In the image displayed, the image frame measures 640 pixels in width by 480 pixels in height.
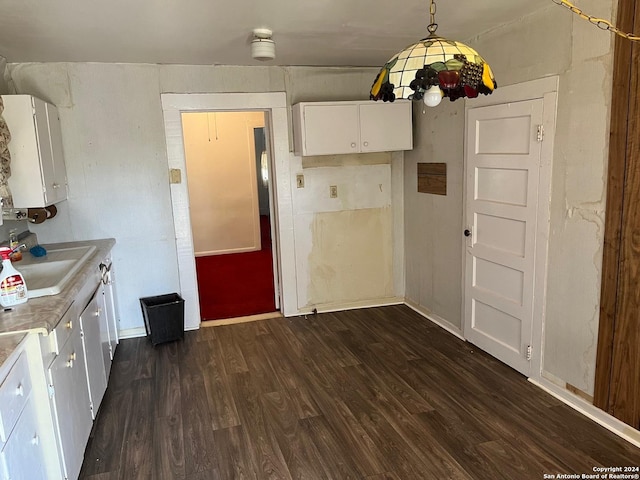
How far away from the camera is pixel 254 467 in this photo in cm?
240

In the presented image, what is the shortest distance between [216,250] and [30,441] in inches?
221

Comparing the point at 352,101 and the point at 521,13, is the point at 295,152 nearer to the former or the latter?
the point at 352,101

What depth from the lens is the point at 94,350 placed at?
112 inches

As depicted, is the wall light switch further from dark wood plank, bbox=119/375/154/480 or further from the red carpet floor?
dark wood plank, bbox=119/375/154/480

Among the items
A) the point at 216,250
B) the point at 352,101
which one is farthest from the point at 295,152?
the point at 216,250

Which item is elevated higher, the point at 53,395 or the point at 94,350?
the point at 53,395

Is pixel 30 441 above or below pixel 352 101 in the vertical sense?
below

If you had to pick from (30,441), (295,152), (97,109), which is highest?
(97,109)

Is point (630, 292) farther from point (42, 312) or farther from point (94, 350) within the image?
point (94, 350)

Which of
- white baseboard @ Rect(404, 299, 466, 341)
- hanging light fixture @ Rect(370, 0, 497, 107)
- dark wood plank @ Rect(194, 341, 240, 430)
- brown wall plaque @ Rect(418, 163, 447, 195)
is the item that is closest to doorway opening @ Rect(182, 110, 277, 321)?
white baseboard @ Rect(404, 299, 466, 341)

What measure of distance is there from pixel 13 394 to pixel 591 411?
2.82 metres

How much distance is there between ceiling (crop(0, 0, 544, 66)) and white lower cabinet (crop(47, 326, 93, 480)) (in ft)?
5.56

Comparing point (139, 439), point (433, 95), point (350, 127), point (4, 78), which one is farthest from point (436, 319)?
point (4, 78)

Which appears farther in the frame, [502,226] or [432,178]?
[432,178]
